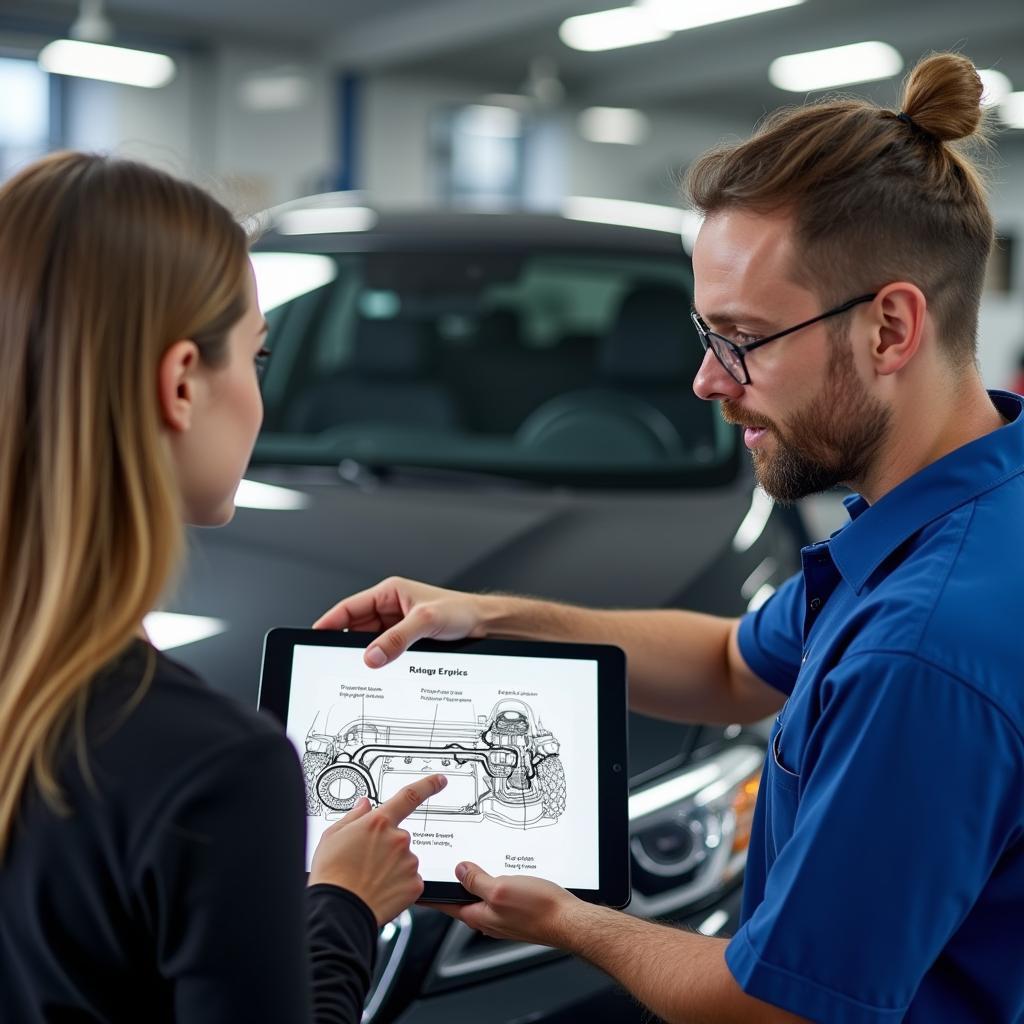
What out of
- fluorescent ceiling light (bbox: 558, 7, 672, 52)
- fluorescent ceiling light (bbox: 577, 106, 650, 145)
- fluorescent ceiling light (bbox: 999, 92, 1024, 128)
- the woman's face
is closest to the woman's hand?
the woman's face

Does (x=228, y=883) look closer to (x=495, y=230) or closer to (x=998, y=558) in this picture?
(x=998, y=558)

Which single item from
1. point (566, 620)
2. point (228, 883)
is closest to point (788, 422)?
point (566, 620)

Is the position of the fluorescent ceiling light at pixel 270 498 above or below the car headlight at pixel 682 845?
above

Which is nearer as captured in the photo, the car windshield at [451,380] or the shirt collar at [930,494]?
the shirt collar at [930,494]

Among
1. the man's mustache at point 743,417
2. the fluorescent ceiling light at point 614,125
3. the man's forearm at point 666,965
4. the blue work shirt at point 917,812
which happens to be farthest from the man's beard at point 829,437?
the fluorescent ceiling light at point 614,125

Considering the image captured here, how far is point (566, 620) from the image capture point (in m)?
1.77

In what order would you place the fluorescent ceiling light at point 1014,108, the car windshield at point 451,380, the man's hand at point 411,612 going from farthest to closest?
the fluorescent ceiling light at point 1014,108 → the car windshield at point 451,380 → the man's hand at point 411,612

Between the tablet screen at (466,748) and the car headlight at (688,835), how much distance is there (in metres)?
0.33

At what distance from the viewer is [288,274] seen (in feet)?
10.3

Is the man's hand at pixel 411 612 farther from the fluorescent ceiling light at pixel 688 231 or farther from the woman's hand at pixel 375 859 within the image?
the fluorescent ceiling light at pixel 688 231

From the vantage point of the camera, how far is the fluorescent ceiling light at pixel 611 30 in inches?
430

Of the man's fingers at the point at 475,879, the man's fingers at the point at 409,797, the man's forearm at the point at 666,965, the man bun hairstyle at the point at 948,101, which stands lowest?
the man's forearm at the point at 666,965

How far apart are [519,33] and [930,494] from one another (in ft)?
38.1

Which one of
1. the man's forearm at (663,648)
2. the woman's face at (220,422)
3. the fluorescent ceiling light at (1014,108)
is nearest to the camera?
the woman's face at (220,422)
